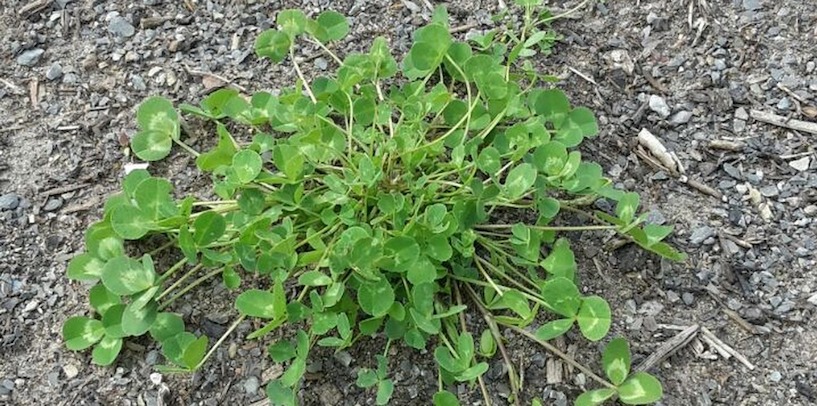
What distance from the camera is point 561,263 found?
188 cm

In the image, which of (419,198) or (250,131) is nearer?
(419,198)

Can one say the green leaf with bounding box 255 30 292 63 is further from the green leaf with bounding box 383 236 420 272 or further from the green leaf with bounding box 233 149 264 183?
the green leaf with bounding box 383 236 420 272

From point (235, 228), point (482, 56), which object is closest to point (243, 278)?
point (235, 228)

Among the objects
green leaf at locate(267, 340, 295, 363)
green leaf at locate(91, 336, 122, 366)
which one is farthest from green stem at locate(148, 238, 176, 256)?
green leaf at locate(267, 340, 295, 363)

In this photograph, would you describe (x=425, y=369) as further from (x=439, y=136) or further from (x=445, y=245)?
(x=439, y=136)

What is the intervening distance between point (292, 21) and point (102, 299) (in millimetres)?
790

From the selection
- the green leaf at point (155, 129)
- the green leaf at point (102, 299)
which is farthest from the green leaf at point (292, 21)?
the green leaf at point (102, 299)

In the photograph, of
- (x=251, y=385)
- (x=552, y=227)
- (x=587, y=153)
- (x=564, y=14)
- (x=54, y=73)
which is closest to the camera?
(x=251, y=385)

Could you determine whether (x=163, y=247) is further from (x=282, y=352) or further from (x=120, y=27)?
(x=120, y=27)

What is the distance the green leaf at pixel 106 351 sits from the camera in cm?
184

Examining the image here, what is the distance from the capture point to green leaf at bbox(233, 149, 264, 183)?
73.7 inches

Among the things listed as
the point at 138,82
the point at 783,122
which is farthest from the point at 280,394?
the point at 783,122

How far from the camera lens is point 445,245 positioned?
5.93 ft

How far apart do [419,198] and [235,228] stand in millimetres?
386
